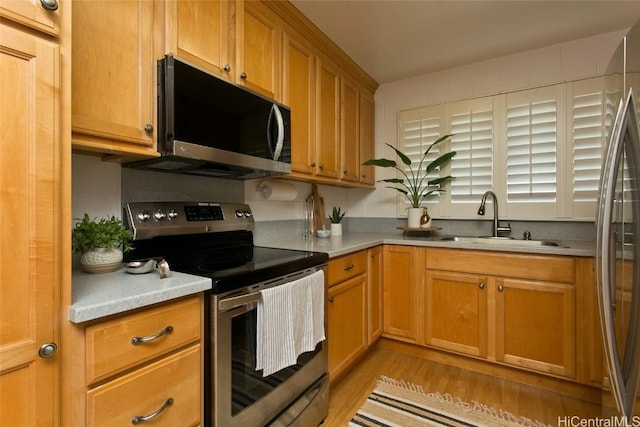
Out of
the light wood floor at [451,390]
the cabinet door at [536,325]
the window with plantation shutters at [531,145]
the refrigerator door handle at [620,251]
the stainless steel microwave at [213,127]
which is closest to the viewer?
the refrigerator door handle at [620,251]

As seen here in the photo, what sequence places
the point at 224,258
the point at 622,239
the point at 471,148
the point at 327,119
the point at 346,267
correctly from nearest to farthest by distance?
1. the point at 622,239
2. the point at 224,258
3. the point at 346,267
4. the point at 327,119
5. the point at 471,148

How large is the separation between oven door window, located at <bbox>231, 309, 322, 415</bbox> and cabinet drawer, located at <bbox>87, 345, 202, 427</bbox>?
130 millimetres

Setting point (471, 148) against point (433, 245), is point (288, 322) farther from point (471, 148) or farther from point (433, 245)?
point (471, 148)

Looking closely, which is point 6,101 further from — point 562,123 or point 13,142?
point 562,123

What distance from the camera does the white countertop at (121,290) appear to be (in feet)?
2.61

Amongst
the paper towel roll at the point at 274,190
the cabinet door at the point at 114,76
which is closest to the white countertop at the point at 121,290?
the cabinet door at the point at 114,76

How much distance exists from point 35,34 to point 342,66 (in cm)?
205

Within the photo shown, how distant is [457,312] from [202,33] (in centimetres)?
227

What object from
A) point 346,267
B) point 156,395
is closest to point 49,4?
point 156,395

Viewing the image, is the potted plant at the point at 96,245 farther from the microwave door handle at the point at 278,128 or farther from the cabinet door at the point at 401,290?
the cabinet door at the point at 401,290

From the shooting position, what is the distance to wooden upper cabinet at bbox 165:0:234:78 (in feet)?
4.14

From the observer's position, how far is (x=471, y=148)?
258cm

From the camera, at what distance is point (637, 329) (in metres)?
0.94

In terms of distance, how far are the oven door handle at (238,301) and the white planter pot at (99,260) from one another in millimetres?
425
